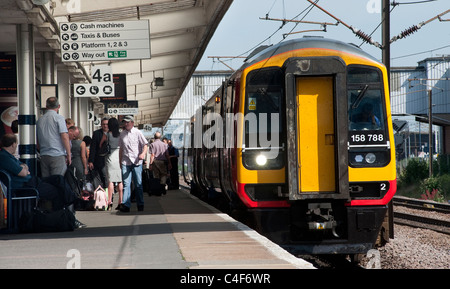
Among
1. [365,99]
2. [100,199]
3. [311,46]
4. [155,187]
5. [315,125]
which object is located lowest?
[155,187]

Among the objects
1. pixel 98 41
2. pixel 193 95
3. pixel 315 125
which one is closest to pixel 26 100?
pixel 98 41

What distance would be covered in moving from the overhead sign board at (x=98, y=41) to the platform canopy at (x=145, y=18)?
441 mm

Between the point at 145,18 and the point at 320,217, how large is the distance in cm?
972

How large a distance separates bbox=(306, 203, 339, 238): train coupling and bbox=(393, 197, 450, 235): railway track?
699 cm

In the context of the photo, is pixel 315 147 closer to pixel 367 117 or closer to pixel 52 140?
pixel 367 117

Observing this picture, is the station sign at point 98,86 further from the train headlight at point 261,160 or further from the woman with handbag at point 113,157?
the train headlight at point 261,160

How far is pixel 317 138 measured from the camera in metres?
9.69

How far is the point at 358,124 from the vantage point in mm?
9945

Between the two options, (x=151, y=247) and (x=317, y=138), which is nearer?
(x=151, y=247)

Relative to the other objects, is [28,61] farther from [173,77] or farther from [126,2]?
[173,77]

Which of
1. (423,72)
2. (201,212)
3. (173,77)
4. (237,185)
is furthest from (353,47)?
(423,72)

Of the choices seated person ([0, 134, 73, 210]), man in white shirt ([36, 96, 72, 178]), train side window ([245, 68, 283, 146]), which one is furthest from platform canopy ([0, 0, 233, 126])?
train side window ([245, 68, 283, 146])

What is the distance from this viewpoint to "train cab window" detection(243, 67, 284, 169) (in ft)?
32.8

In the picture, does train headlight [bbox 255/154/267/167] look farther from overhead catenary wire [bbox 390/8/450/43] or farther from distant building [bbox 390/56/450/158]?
distant building [bbox 390/56/450/158]
